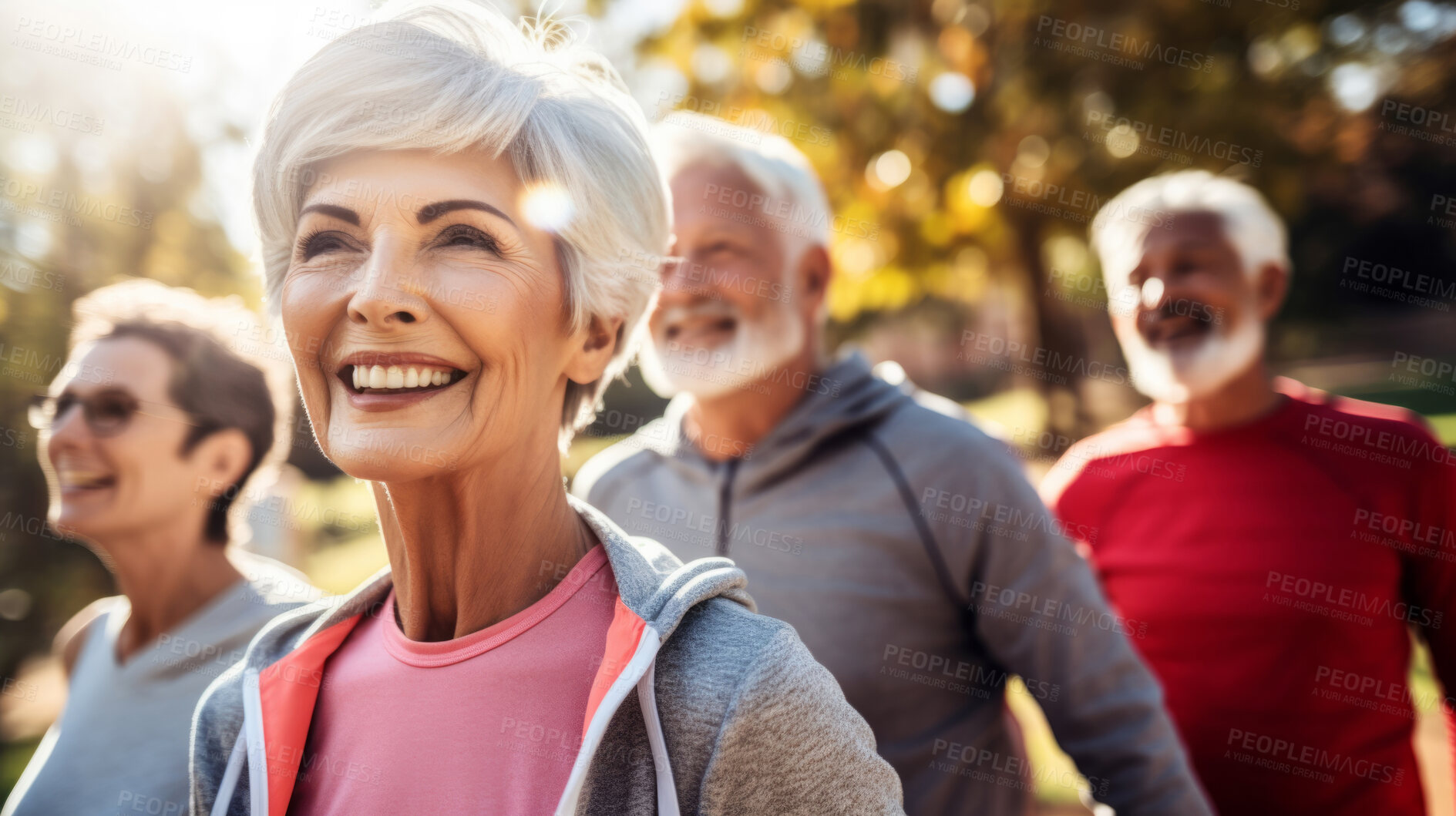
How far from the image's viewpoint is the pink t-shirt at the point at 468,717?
4.59 ft

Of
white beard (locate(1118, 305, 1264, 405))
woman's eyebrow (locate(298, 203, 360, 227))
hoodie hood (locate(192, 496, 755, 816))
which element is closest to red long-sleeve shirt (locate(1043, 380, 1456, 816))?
white beard (locate(1118, 305, 1264, 405))

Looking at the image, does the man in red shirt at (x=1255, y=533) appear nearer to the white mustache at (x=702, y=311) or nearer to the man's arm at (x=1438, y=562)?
the man's arm at (x=1438, y=562)

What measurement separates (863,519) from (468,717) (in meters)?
1.36

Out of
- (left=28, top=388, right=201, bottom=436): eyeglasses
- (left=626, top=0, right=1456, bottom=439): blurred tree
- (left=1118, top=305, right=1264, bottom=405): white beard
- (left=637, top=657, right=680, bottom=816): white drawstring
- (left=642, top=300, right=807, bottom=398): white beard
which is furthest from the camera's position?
(left=626, top=0, right=1456, bottom=439): blurred tree

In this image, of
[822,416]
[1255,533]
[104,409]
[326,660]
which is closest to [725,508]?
[822,416]

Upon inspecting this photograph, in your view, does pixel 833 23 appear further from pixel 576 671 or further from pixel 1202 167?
pixel 576 671

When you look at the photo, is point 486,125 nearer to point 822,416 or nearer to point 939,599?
point 822,416

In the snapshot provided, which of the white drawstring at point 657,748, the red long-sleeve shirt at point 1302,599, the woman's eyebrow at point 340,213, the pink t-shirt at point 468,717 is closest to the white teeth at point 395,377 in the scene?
→ the woman's eyebrow at point 340,213

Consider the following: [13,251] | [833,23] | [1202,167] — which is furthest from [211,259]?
[1202,167]

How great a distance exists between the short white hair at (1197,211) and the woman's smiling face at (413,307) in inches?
116

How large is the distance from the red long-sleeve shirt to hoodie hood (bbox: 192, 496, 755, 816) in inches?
90.4

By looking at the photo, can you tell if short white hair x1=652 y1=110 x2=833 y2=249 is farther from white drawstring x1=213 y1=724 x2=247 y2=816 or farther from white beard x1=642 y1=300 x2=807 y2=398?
white drawstring x1=213 y1=724 x2=247 y2=816

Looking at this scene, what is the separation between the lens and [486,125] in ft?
4.69

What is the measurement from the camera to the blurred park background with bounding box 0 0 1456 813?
557cm
